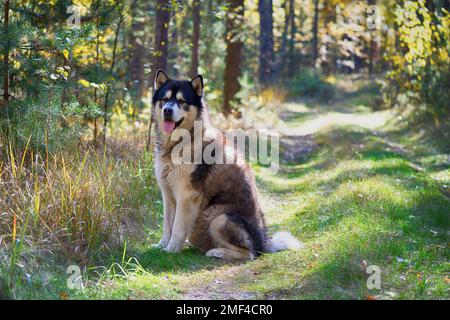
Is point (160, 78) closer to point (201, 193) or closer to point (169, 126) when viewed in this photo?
point (169, 126)

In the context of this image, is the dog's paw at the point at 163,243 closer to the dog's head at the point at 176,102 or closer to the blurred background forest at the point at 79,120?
the blurred background forest at the point at 79,120

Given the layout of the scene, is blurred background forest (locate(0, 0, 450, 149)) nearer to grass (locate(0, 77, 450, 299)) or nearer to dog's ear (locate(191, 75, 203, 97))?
grass (locate(0, 77, 450, 299))

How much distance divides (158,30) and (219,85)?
32.6 ft

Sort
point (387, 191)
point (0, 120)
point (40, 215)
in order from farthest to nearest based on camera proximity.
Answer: point (387, 191) < point (0, 120) < point (40, 215)

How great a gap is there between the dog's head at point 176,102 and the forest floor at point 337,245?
157cm

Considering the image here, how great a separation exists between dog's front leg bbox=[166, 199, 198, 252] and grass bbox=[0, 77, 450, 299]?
178mm

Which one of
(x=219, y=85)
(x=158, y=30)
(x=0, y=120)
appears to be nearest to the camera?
(x=0, y=120)

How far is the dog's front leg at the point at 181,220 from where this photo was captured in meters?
6.65

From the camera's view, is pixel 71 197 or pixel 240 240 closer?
pixel 71 197

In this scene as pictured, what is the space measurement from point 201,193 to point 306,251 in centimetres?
142

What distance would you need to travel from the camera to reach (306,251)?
6.42 metres

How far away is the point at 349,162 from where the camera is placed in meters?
11.9
